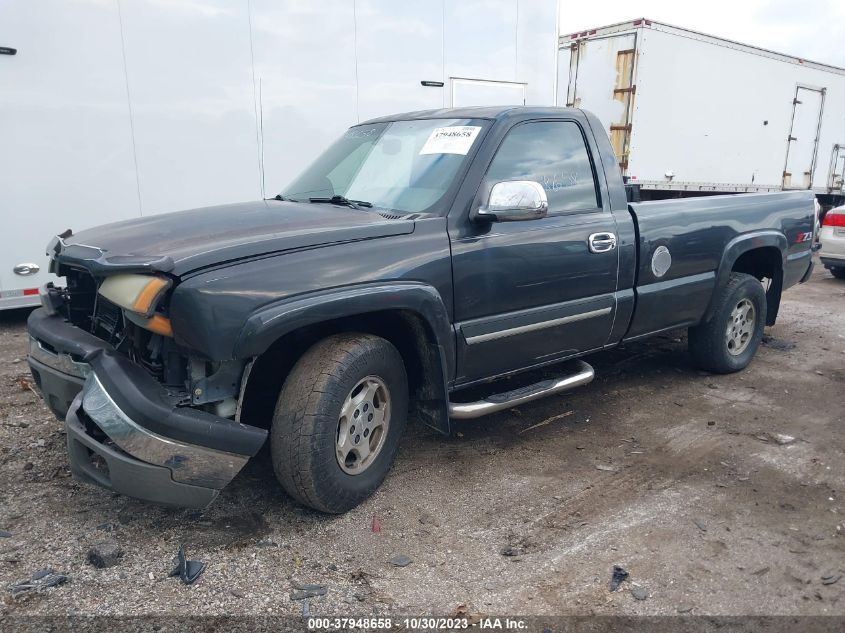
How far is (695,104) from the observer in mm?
11914

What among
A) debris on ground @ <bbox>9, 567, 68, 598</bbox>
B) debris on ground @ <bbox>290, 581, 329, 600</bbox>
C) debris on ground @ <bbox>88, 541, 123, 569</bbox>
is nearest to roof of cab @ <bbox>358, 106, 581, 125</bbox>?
debris on ground @ <bbox>290, 581, 329, 600</bbox>

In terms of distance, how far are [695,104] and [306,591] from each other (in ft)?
38.9

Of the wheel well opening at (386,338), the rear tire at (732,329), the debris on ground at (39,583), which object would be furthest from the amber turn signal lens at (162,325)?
the rear tire at (732,329)

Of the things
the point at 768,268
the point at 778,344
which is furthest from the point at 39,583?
the point at 778,344

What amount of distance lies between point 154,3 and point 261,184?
1.87 m

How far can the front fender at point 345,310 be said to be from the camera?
8.43 feet

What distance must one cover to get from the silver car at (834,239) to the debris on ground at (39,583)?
10.5 metres

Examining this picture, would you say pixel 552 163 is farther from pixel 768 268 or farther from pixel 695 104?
pixel 695 104

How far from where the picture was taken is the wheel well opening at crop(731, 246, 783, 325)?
17.5 feet

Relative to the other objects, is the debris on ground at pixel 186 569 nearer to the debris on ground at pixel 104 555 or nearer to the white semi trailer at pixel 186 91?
the debris on ground at pixel 104 555

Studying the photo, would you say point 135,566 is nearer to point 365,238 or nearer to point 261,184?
point 365,238

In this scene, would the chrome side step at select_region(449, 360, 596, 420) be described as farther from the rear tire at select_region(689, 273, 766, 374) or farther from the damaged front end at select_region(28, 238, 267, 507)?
the rear tire at select_region(689, 273, 766, 374)

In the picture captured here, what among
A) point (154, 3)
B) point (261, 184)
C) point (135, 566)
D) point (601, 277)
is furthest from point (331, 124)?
point (135, 566)

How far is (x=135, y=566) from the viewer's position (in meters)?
2.66
